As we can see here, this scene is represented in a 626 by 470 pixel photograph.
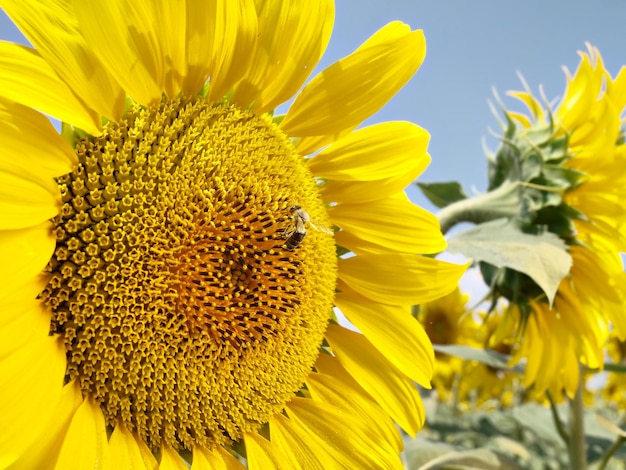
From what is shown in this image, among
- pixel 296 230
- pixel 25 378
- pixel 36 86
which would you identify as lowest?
pixel 25 378

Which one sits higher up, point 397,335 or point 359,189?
point 359,189

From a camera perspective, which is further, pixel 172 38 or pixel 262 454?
pixel 262 454

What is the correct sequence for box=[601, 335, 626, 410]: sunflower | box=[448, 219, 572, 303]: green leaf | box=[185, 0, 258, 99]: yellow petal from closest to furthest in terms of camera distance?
box=[185, 0, 258, 99]: yellow petal
box=[448, 219, 572, 303]: green leaf
box=[601, 335, 626, 410]: sunflower

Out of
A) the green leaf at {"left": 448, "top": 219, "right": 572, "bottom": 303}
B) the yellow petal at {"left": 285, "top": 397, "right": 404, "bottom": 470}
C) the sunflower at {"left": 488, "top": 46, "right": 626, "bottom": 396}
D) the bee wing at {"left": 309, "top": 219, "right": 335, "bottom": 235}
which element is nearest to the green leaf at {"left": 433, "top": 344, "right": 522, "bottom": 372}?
the sunflower at {"left": 488, "top": 46, "right": 626, "bottom": 396}

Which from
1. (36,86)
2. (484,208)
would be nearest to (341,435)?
(36,86)

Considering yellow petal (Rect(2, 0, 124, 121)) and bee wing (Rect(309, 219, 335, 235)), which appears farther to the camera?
bee wing (Rect(309, 219, 335, 235))

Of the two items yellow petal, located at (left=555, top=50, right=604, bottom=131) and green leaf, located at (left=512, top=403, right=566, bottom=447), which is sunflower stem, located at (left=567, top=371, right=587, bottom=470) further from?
yellow petal, located at (left=555, top=50, right=604, bottom=131)

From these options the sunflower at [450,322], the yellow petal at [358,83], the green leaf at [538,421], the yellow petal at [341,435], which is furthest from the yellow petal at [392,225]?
the sunflower at [450,322]

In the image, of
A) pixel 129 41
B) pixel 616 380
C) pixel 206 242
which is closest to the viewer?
pixel 129 41

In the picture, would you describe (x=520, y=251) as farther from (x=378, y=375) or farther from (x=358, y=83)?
(x=358, y=83)
